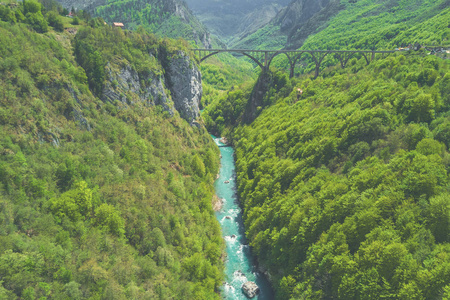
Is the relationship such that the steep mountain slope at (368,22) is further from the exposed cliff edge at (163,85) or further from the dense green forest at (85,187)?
the dense green forest at (85,187)

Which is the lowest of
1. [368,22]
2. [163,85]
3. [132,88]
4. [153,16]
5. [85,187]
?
[85,187]

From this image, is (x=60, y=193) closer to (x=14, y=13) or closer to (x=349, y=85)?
(x=14, y=13)

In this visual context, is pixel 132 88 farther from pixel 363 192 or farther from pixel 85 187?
pixel 363 192

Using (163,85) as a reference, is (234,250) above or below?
below


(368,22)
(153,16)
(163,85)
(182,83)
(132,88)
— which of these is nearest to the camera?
(132,88)

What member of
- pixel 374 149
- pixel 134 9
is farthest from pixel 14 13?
pixel 134 9

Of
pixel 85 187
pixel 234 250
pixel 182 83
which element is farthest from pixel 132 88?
pixel 234 250
